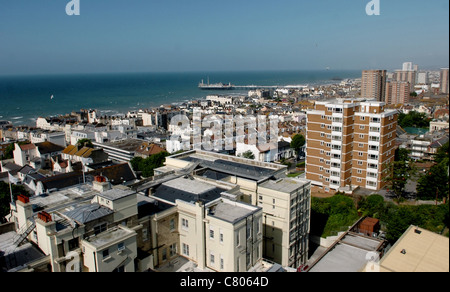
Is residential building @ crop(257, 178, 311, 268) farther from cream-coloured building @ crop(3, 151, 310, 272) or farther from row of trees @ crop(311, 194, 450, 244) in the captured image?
row of trees @ crop(311, 194, 450, 244)

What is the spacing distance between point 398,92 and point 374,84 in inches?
113

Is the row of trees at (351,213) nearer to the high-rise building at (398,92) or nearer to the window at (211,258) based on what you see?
the window at (211,258)

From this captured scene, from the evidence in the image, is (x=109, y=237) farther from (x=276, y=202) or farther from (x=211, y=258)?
(x=276, y=202)

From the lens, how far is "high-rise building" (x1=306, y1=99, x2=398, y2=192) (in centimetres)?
1323

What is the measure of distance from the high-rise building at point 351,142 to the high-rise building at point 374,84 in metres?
30.5

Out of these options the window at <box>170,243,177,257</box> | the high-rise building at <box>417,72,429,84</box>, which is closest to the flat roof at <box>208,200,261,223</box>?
the window at <box>170,243,177,257</box>

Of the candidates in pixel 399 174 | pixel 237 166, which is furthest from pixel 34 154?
pixel 399 174

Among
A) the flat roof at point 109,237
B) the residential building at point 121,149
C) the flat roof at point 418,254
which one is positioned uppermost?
the flat roof at point 418,254

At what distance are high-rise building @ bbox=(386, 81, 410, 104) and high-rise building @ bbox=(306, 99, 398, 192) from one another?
99.7 ft

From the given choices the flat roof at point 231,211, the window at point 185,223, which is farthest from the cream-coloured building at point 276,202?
the window at point 185,223

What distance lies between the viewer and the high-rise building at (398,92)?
132ft

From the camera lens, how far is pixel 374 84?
41.8 m
